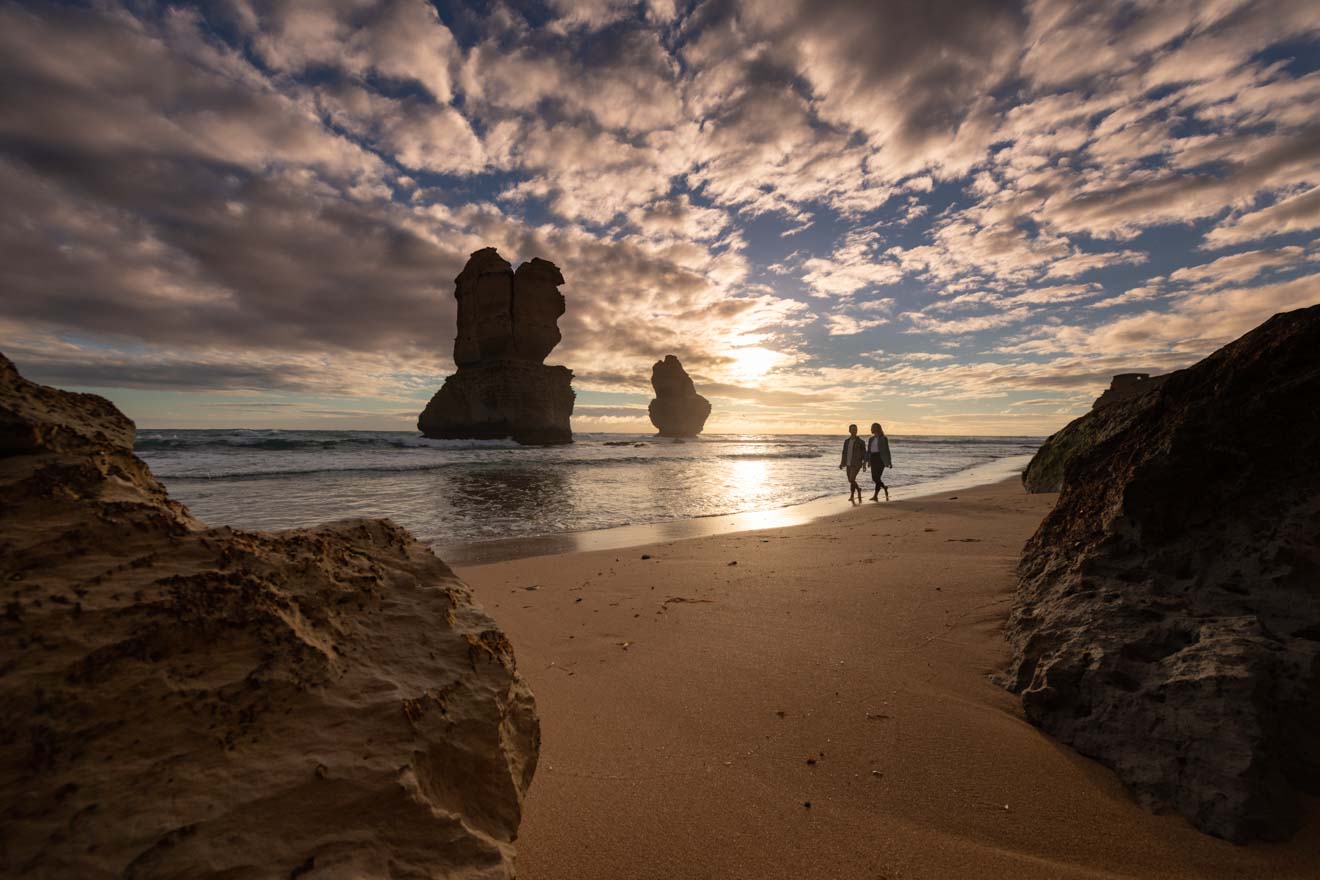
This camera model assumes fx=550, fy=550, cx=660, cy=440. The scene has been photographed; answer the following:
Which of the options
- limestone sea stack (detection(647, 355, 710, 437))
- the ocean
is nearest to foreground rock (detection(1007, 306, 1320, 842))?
the ocean

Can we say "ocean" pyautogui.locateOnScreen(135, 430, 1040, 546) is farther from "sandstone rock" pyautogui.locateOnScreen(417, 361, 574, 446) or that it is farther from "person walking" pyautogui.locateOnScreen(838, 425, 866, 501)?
"sandstone rock" pyautogui.locateOnScreen(417, 361, 574, 446)

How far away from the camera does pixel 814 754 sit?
2.12m

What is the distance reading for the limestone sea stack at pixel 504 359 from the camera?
46.6 m

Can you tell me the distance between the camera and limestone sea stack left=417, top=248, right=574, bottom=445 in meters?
46.6

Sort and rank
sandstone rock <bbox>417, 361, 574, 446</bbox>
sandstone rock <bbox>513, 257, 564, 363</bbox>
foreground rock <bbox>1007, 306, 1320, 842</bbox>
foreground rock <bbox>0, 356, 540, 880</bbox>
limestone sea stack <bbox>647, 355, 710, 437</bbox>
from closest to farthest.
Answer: foreground rock <bbox>0, 356, 540, 880</bbox> → foreground rock <bbox>1007, 306, 1320, 842</bbox> → sandstone rock <bbox>417, 361, 574, 446</bbox> → sandstone rock <bbox>513, 257, 564, 363</bbox> → limestone sea stack <bbox>647, 355, 710, 437</bbox>

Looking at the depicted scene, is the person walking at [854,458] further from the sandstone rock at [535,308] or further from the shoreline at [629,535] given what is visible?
the sandstone rock at [535,308]

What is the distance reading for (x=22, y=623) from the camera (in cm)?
118

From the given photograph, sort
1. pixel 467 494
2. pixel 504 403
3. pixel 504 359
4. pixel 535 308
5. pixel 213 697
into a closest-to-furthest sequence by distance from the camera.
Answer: pixel 213 697 → pixel 467 494 → pixel 504 403 → pixel 504 359 → pixel 535 308

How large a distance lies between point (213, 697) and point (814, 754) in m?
1.94

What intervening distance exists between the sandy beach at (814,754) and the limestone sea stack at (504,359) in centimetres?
4399

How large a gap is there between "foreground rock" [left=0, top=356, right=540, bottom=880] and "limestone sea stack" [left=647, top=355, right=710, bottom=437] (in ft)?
283

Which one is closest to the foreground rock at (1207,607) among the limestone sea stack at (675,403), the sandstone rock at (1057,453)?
the sandstone rock at (1057,453)

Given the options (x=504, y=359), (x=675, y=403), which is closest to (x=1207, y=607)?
(x=504, y=359)

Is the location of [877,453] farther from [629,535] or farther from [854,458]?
[629,535]
